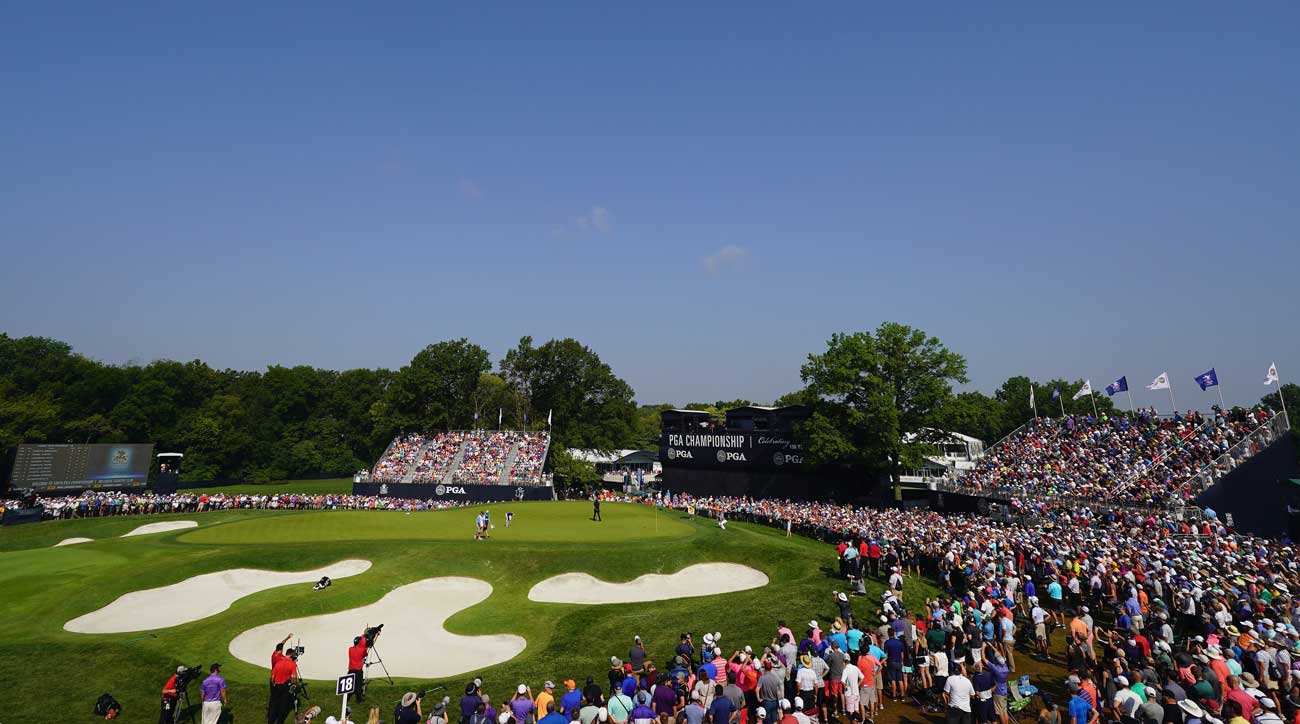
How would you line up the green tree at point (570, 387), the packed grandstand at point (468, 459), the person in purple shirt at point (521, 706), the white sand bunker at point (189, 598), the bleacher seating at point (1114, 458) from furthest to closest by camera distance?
1. the green tree at point (570, 387)
2. the packed grandstand at point (468, 459)
3. the bleacher seating at point (1114, 458)
4. the white sand bunker at point (189, 598)
5. the person in purple shirt at point (521, 706)

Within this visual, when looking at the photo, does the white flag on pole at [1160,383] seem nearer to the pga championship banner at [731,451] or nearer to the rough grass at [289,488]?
the pga championship banner at [731,451]

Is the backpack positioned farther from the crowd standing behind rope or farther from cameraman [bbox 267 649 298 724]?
the crowd standing behind rope

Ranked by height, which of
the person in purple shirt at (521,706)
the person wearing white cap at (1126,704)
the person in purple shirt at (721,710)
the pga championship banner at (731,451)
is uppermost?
the pga championship banner at (731,451)

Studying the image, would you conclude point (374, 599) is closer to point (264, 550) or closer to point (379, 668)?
point (379, 668)

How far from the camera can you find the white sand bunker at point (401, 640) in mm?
16078

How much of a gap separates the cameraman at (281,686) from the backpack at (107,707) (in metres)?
3.37

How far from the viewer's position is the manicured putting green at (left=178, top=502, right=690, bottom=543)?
29.7 meters

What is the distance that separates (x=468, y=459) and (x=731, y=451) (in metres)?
27.3

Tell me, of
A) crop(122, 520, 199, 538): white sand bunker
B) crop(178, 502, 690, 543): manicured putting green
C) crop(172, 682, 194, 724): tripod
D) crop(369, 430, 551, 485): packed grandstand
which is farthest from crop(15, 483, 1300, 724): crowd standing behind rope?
crop(369, 430, 551, 485): packed grandstand

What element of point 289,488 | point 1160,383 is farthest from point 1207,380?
point 289,488

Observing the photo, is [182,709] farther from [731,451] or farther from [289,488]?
[289,488]

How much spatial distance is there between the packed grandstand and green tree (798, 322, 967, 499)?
88.8 ft

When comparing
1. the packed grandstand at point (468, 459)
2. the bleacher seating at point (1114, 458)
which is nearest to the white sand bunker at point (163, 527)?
the packed grandstand at point (468, 459)

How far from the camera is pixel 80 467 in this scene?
4850cm
